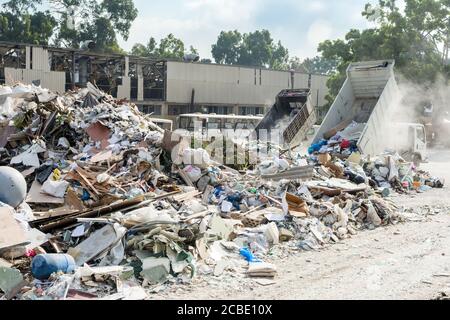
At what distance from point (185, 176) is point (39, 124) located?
175 inches

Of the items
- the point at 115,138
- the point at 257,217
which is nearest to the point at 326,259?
the point at 257,217

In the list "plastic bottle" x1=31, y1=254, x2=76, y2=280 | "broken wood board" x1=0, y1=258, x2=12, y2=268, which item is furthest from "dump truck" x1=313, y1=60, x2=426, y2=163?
"broken wood board" x1=0, y1=258, x2=12, y2=268

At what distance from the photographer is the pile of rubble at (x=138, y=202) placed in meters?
5.77

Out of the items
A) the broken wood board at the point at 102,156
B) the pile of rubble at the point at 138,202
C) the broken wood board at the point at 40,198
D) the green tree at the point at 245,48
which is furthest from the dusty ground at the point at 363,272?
the green tree at the point at 245,48

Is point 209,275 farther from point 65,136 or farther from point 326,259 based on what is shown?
point 65,136

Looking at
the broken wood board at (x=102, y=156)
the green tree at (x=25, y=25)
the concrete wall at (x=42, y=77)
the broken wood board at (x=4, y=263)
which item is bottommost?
the broken wood board at (x=4, y=263)

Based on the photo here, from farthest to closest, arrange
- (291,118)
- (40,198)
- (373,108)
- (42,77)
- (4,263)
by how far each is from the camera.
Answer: (42,77) < (291,118) < (373,108) < (40,198) < (4,263)

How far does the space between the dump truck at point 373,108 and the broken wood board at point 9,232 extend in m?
10.1

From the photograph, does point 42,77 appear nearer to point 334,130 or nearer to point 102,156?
point 102,156

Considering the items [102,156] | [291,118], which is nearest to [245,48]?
[291,118]

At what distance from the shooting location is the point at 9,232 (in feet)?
19.8

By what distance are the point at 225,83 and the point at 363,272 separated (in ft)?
88.5

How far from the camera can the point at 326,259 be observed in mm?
6707

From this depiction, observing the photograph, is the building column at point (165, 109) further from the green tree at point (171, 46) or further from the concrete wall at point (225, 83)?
the green tree at point (171, 46)
